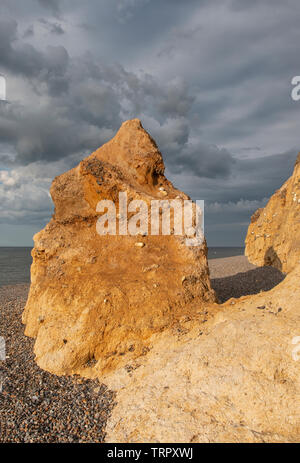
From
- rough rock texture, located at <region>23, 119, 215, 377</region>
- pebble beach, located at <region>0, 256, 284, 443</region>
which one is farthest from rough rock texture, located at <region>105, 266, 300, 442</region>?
rough rock texture, located at <region>23, 119, 215, 377</region>

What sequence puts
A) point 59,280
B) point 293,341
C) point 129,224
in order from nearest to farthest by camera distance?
point 293,341 → point 59,280 → point 129,224

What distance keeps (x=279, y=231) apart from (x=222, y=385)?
18.2 meters

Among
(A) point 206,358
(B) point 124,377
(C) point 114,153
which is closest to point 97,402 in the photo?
(B) point 124,377

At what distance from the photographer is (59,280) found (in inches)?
300

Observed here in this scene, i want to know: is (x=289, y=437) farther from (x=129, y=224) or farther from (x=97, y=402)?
(x=129, y=224)

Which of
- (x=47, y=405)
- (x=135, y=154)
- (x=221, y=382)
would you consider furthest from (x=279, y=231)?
(x=47, y=405)

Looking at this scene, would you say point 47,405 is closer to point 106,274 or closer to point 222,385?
point 106,274

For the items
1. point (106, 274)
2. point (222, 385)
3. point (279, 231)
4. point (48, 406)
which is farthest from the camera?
point (279, 231)

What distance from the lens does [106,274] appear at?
7.29 m

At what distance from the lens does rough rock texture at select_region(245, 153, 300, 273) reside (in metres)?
15.6

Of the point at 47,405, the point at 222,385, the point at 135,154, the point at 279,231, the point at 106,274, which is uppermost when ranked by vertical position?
the point at 135,154

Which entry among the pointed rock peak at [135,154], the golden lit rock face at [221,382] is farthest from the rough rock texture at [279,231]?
the golden lit rock face at [221,382]

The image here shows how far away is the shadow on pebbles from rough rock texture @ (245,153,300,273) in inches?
409
